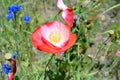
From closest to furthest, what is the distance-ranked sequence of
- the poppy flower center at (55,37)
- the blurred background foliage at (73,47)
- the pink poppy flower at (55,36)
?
the pink poppy flower at (55,36) → the poppy flower center at (55,37) → the blurred background foliage at (73,47)

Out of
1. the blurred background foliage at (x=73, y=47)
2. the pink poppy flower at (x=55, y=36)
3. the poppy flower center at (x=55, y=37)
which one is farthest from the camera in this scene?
the blurred background foliage at (x=73, y=47)

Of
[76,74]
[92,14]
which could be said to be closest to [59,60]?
[76,74]

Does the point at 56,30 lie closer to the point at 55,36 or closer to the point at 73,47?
the point at 55,36

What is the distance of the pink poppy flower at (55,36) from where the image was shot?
1.24 meters

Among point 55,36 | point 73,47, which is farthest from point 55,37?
point 73,47

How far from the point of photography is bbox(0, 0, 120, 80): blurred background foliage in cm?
162

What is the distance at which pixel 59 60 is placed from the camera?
1.62 metres

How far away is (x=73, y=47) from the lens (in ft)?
5.53

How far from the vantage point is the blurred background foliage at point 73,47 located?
1622 millimetres

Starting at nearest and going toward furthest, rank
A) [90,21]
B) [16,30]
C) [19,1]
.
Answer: [90,21]
[16,30]
[19,1]

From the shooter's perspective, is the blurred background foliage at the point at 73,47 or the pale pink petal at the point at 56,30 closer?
the pale pink petal at the point at 56,30

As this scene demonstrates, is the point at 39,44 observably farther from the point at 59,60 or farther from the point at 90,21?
the point at 90,21

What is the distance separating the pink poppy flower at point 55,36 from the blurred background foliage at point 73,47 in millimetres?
78

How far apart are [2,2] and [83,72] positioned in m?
0.82
